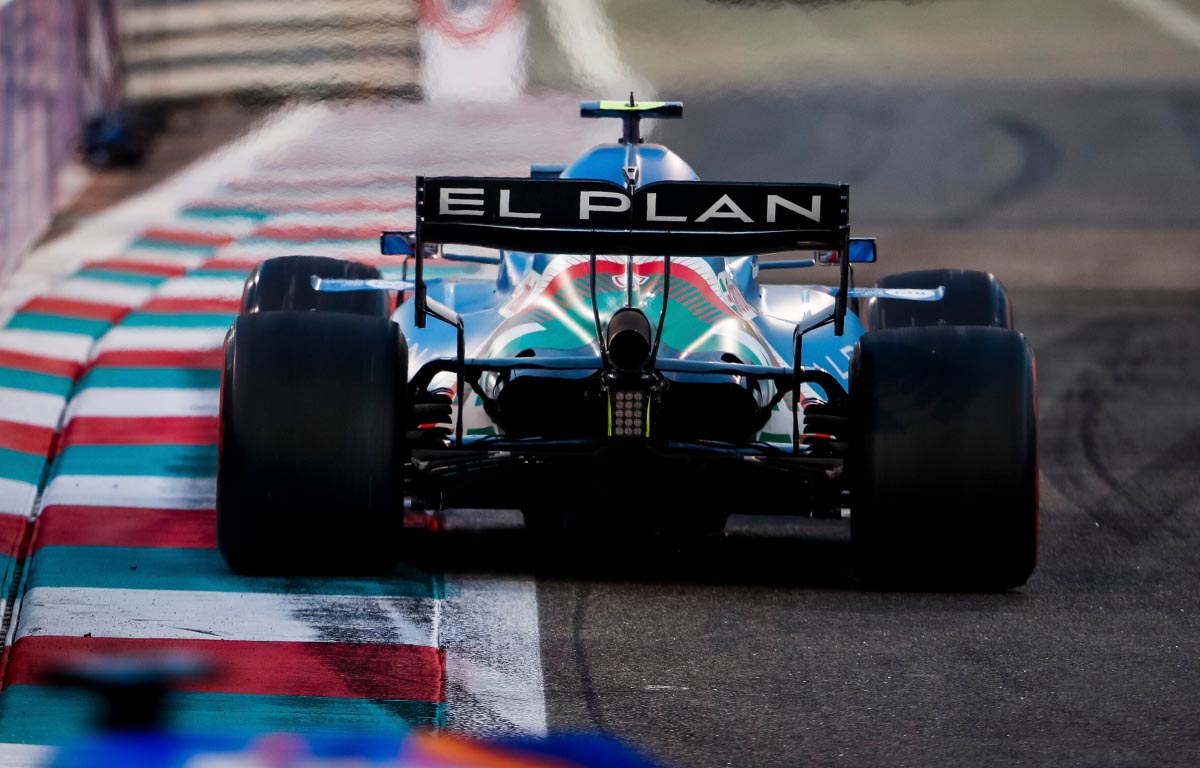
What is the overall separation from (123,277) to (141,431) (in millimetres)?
4671

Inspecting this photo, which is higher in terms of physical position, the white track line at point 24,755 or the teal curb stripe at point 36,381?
the teal curb stripe at point 36,381

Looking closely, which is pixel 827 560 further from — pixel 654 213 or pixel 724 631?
pixel 654 213

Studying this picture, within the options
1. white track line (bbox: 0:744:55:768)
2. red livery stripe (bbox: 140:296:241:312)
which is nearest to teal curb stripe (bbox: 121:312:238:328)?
red livery stripe (bbox: 140:296:241:312)

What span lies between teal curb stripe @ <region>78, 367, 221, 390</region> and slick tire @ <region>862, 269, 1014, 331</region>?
11.7 ft

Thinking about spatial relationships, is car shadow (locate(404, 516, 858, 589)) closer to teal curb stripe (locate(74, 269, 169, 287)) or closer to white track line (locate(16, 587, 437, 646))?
white track line (locate(16, 587, 437, 646))

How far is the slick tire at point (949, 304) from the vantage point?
9070 millimetres

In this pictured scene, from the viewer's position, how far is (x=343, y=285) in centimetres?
805

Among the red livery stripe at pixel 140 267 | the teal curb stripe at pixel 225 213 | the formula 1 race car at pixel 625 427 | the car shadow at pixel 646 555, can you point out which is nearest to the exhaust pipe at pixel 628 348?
the formula 1 race car at pixel 625 427

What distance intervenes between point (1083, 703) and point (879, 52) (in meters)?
15.3

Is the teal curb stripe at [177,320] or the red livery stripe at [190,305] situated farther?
the red livery stripe at [190,305]

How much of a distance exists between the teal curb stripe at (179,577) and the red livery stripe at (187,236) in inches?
332

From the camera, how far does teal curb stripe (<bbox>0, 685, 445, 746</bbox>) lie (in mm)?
5305

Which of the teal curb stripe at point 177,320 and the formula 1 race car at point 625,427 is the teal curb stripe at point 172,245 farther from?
the formula 1 race car at point 625,427

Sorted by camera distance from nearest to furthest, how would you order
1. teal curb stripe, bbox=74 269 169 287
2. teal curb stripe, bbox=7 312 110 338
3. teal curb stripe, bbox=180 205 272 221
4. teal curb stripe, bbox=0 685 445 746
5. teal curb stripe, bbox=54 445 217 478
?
teal curb stripe, bbox=0 685 445 746 < teal curb stripe, bbox=54 445 217 478 < teal curb stripe, bbox=7 312 110 338 < teal curb stripe, bbox=74 269 169 287 < teal curb stripe, bbox=180 205 272 221
